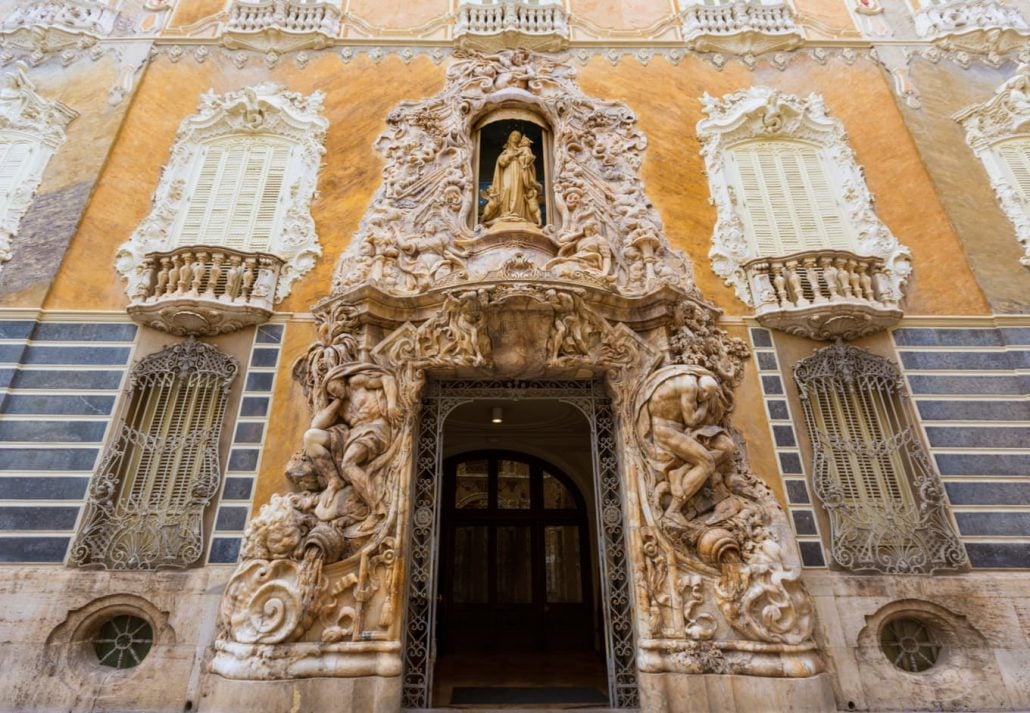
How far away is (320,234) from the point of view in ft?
33.2

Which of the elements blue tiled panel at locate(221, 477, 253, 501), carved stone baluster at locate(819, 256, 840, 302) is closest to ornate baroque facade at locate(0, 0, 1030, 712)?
blue tiled panel at locate(221, 477, 253, 501)

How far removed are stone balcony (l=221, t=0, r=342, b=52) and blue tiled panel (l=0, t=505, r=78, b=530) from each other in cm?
940

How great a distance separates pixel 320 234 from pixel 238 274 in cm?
151

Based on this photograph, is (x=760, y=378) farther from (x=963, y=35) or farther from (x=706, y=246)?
(x=963, y=35)

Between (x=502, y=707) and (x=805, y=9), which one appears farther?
(x=805, y=9)

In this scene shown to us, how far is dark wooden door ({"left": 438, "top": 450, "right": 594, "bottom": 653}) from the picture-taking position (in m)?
12.2

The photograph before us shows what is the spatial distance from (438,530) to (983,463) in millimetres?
7169

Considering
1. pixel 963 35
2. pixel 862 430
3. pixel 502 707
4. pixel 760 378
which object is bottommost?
pixel 502 707

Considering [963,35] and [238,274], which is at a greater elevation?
[963,35]

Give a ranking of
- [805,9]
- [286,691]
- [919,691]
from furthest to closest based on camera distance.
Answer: [805,9]
[919,691]
[286,691]

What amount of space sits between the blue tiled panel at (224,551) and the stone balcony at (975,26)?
15.5m

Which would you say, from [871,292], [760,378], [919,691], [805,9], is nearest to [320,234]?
[760,378]

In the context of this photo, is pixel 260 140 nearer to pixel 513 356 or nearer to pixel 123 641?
pixel 513 356

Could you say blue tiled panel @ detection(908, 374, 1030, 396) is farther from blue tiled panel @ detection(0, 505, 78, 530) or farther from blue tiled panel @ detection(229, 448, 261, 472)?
blue tiled panel @ detection(0, 505, 78, 530)
